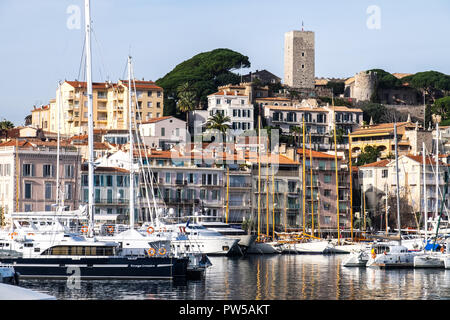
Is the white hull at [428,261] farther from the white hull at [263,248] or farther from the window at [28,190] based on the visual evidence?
the window at [28,190]

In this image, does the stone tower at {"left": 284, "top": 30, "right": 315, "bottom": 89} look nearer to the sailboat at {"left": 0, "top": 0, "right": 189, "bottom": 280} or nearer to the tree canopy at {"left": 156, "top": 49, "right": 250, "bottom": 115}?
the tree canopy at {"left": 156, "top": 49, "right": 250, "bottom": 115}

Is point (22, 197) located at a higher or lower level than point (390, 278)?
higher

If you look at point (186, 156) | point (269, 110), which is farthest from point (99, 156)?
point (269, 110)

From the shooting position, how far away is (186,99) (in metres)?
144

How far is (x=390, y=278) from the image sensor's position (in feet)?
179

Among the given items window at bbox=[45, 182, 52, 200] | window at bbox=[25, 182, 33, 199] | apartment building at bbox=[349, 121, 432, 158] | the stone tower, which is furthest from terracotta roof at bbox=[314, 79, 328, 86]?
window at bbox=[25, 182, 33, 199]

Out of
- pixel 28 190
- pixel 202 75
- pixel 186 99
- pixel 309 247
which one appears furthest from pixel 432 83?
pixel 28 190

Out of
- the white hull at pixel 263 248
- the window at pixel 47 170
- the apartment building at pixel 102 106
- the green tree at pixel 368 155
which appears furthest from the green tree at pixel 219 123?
the window at pixel 47 170

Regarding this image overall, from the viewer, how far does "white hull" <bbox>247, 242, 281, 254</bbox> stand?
84363 millimetres

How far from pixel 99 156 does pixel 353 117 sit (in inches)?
2298

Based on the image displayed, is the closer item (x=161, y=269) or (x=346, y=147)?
(x=161, y=269)

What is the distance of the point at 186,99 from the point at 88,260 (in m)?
98.5
